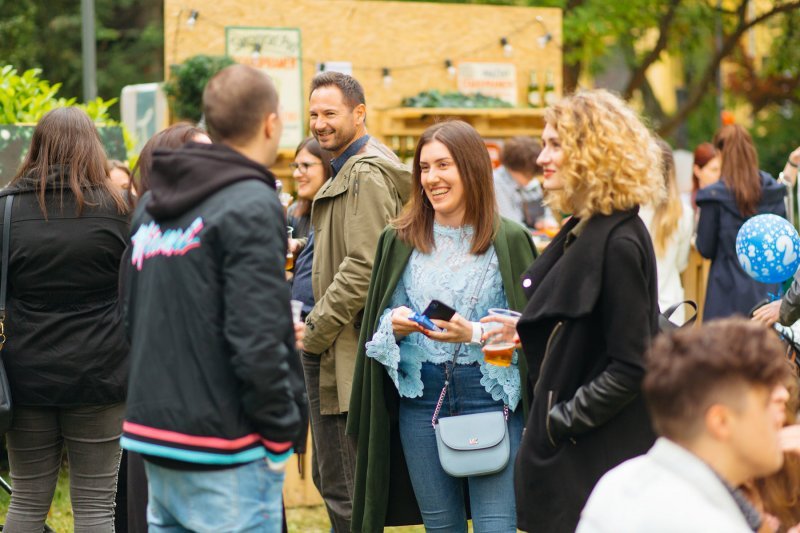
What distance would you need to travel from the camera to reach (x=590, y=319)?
3344 millimetres

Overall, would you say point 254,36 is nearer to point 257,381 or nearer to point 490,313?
point 490,313

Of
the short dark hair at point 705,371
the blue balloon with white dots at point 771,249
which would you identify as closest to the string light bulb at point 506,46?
the blue balloon with white dots at point 771,249

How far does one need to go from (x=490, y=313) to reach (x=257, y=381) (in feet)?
4.18

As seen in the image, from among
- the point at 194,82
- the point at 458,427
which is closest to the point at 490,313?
the point at 458,427

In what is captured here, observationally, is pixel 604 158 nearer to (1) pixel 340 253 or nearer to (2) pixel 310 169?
(1) pixel 340 253

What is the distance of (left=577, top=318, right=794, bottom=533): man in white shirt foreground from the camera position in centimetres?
234

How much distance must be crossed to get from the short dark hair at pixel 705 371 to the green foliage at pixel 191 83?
850 centimetres

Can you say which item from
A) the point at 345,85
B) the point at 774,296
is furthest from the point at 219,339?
the point at 774,296

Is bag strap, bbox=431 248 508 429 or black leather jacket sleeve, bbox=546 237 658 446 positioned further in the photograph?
bag strap, bbox=431 248 508 429

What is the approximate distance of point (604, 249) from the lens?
10.8 ft

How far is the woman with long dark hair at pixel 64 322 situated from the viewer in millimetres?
4656

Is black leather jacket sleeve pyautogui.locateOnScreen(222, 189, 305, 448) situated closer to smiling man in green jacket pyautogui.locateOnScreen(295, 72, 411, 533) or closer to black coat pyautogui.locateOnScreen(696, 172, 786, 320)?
smiling man in green jacket pyautogui.locateOnScreen(295, 72, 411, 533)

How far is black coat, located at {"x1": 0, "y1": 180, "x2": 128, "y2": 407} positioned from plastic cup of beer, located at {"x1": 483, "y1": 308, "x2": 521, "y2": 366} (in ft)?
5.42

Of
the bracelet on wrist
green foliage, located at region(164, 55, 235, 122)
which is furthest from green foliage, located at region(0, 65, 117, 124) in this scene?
the bracelet on wrist
